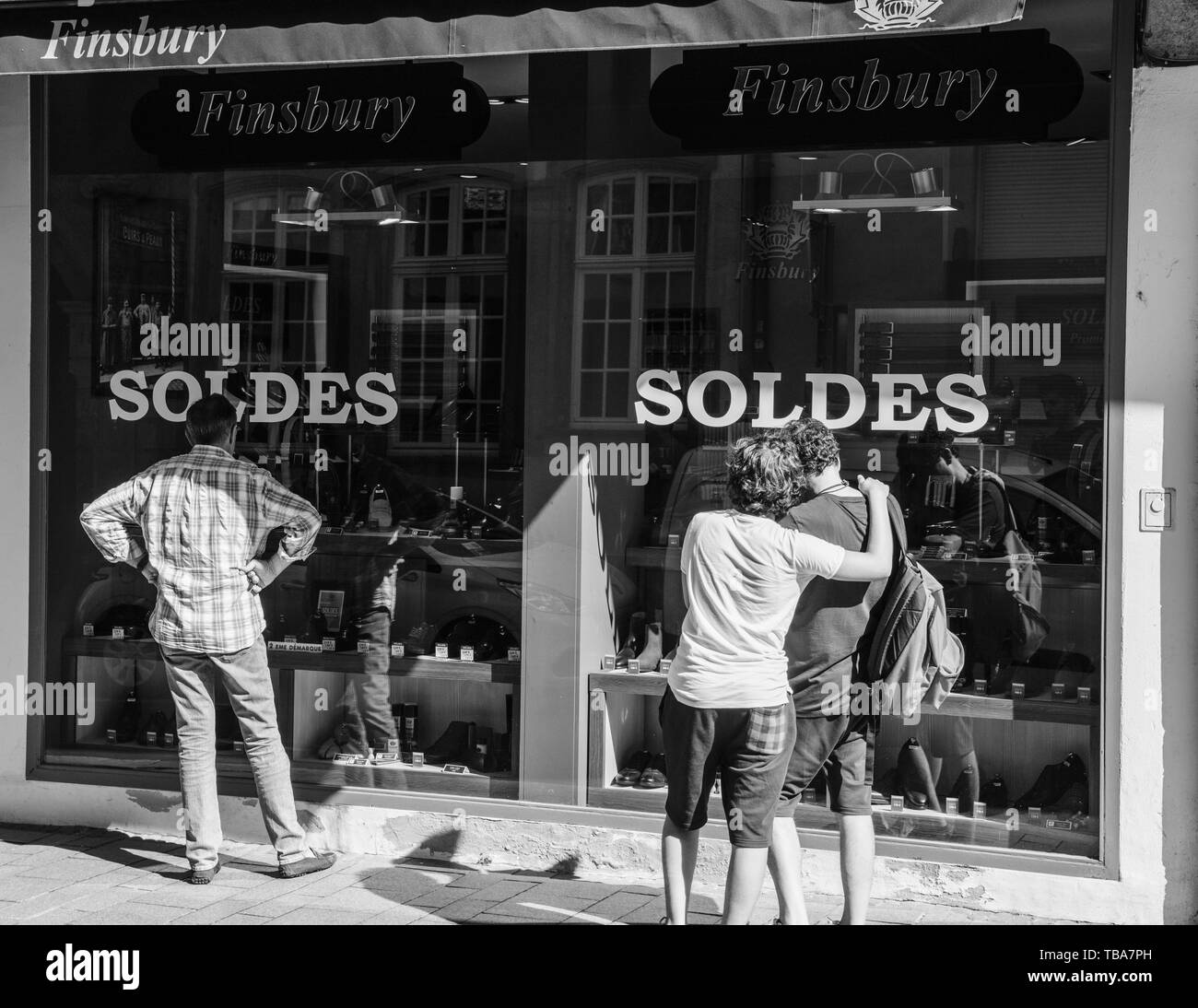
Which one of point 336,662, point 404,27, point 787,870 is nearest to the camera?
point 787,870

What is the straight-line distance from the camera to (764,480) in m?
4.21

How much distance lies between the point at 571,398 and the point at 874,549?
1.78 meters

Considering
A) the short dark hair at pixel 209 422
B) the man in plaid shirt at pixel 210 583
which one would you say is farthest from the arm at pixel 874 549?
the short dark hair at pixel 209 422

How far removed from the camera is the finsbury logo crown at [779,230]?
5566 mm

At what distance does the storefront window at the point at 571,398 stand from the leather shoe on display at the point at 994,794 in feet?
0.04

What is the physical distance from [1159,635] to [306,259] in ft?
12.8

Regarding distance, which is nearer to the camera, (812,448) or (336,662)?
(812,448)

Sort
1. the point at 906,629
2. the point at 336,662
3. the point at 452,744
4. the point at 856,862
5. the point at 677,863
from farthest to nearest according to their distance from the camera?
the point at 336,662
the point at 452,744
the point at 906,629
the point at 856,862
the point at 677,863

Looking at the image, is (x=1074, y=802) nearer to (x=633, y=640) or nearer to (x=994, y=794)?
(x=994, y=794)

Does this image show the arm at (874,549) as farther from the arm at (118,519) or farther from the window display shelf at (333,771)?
the arm at (118,519)

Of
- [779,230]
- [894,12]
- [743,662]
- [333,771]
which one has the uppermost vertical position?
[894,12]

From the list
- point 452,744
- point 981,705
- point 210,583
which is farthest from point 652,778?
point 210,583

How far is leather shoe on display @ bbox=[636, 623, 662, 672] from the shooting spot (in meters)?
5.82
